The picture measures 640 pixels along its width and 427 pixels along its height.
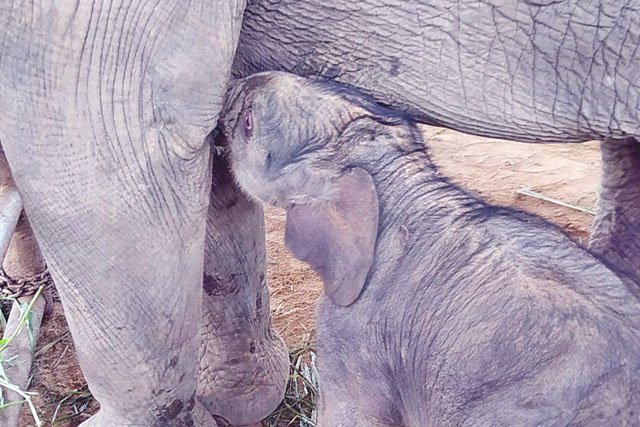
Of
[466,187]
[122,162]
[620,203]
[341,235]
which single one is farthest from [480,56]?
[620,203]

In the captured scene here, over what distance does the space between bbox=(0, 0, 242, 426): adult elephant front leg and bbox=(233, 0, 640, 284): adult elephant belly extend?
19cm

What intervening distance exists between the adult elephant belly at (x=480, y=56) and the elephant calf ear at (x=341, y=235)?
6.9 inches

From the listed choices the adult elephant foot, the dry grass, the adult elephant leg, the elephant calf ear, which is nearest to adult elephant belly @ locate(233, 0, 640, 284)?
the elephant calf ear

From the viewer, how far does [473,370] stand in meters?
1.67

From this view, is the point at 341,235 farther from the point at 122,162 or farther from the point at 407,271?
the point at 122,162

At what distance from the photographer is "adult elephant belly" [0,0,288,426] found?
5.03ft

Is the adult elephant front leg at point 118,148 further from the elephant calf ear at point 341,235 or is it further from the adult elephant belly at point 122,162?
the elephant calf ear at point 341,235

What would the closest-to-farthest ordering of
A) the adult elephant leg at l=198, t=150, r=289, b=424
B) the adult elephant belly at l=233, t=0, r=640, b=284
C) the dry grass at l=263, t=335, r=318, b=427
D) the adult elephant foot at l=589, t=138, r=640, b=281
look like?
the adult elephant belly at l=233, t=0, r=640, b=284, the adult elephant leg at l=198, t=150, r=289, b=424, the adult elephant foot at l=589, t=138, r=640, b=281, the dry grass at l=263, t=335, r=318, b=427

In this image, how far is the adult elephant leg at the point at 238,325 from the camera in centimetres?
214

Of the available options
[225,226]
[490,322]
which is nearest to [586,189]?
[225,226]

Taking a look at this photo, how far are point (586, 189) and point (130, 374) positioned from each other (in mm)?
1863

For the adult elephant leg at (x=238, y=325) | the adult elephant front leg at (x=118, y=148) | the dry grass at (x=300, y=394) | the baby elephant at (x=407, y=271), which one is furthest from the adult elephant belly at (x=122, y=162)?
the dry grass at (x=300, y=394)

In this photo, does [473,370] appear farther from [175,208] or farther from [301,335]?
[301,335]

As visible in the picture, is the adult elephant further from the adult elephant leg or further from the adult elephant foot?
the adult elephant foot
